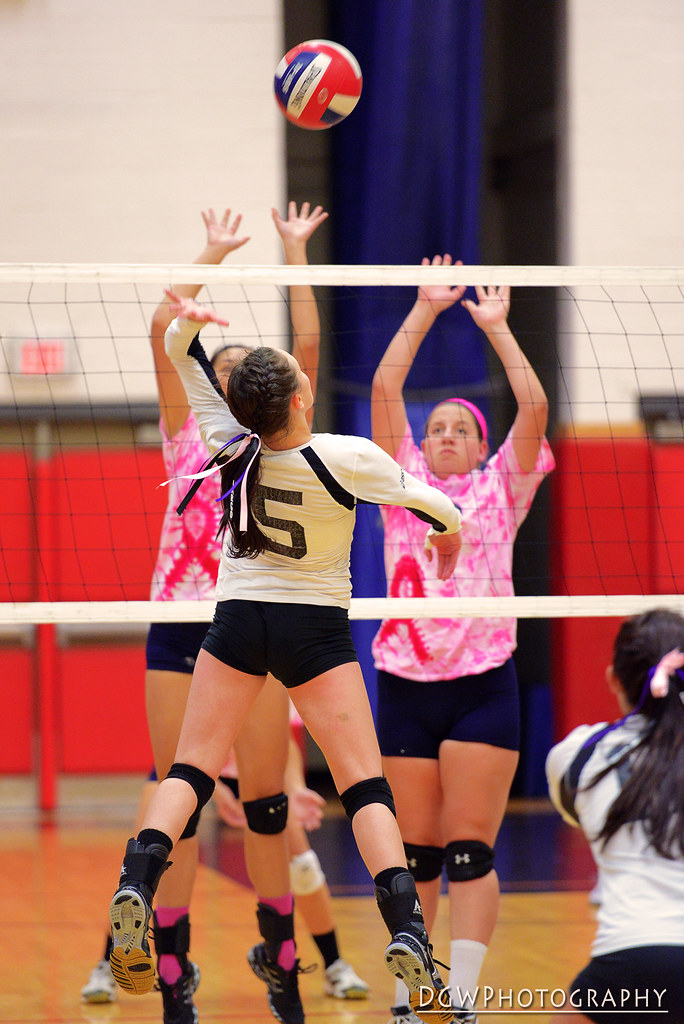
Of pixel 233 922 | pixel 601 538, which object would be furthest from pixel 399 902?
pixel 601 538

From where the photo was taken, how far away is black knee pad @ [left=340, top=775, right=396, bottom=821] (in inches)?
109

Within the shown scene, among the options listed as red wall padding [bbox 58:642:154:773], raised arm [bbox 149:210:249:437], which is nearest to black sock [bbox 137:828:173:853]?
raised arm [bbox 149:210:249:437]

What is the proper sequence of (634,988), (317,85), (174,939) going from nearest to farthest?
1. (634,988)
2. (174,939)
3. (317,85)

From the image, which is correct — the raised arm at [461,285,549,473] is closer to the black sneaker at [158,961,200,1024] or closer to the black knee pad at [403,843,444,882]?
the black knee pad at [403,843,444,882]

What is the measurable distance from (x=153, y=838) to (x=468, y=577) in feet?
4.54

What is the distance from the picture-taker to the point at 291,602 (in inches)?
112

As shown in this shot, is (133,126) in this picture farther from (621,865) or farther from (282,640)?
(621,865)

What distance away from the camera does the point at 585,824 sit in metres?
2.22

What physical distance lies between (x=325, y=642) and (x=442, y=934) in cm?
222

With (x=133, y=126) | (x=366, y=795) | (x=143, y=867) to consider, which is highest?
(x=133, y=126)

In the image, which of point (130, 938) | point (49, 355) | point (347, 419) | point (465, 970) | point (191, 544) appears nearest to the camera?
point (130, 938)

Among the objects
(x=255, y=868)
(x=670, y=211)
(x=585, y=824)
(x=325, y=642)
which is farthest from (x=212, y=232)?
(x=670, y=211)

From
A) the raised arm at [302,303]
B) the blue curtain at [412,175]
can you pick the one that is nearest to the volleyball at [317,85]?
the raised arm at [302,303]

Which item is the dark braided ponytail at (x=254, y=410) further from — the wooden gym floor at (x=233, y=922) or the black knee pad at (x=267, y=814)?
the wooden gym floor at (x=233, y=922)
